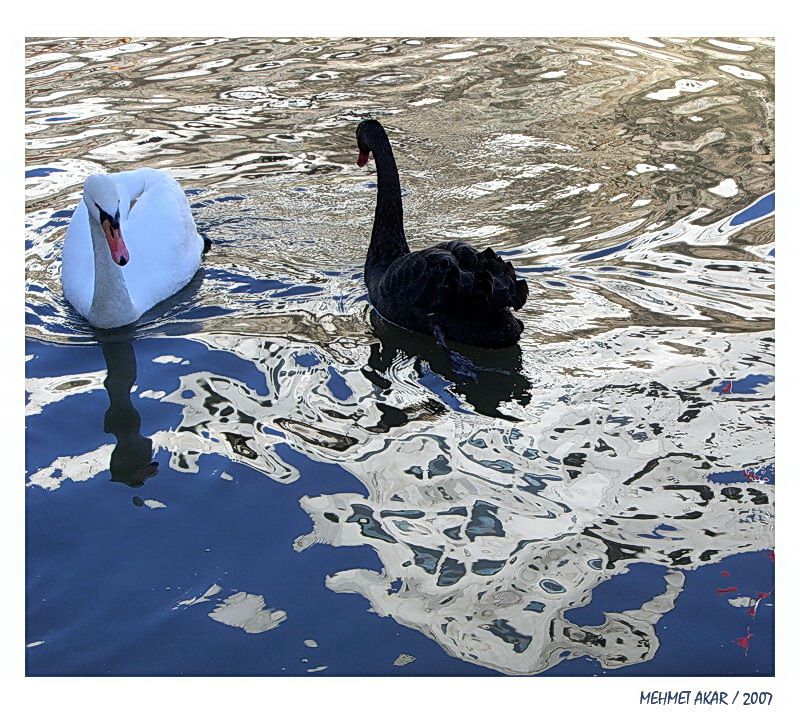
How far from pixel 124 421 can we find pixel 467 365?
173 cm

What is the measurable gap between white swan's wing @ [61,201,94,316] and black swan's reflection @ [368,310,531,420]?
1.58 metres

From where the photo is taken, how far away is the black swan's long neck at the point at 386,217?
6.50m

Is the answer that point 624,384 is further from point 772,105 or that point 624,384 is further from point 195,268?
point 772,105

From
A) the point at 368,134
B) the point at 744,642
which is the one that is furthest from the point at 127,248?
the point at 744,642

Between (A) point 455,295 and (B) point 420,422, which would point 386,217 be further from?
(B) point 420,422


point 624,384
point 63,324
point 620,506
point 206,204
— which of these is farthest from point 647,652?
point 206,204

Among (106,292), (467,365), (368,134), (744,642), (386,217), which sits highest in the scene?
(368,134)

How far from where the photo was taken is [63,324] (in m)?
6.16

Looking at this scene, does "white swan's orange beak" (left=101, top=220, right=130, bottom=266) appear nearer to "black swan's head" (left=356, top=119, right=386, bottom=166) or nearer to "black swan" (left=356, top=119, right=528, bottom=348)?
"black swan" (left=356, top=119, right=528, bottom=348)

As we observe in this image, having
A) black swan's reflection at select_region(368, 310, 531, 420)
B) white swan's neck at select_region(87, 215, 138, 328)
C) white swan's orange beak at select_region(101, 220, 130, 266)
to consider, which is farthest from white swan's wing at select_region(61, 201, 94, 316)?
black swan's reflection at select_region(368, 310, 531, 420)

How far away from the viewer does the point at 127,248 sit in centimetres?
613

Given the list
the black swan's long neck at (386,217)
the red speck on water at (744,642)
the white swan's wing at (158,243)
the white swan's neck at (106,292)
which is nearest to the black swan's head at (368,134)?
the black swan's long neck at (386,217)

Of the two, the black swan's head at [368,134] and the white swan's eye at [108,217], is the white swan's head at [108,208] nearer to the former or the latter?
the white swan's eye at [108,217]

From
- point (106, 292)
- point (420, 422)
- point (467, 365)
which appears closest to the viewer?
point (420, 422)
